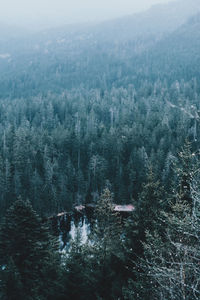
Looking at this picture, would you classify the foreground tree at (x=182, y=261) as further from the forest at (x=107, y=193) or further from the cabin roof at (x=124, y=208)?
the cabin roof at (x=124, y=208)

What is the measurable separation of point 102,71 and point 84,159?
127941 mm

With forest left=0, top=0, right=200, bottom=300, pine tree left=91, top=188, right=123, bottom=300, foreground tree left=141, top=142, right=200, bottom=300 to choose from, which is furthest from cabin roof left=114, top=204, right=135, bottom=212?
foreground tree left=141, top=142, right=200, bottom=300

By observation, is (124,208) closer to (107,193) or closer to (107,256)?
(107,193)

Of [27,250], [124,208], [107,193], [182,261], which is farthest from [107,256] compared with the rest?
[124,208]

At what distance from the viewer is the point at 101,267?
1453cm

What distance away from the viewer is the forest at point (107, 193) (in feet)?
31.0

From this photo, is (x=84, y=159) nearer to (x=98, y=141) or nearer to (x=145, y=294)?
(x=98, y=141)

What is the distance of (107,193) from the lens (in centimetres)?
→ 1603

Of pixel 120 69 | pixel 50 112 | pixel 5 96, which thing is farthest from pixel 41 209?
pixel 120 69

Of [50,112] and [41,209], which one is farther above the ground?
[50,112]

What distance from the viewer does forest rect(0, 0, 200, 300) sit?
9453mm

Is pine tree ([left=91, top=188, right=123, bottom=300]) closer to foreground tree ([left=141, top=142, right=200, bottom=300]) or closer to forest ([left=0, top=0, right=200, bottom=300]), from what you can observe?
forest ([left=0, top=0, right=200, bottom=300])

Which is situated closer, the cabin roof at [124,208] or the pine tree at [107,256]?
the pine tree at [107,256]

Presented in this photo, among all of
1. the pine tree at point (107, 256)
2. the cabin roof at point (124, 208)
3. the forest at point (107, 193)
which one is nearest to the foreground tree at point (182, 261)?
the forest at point (107, 193)
